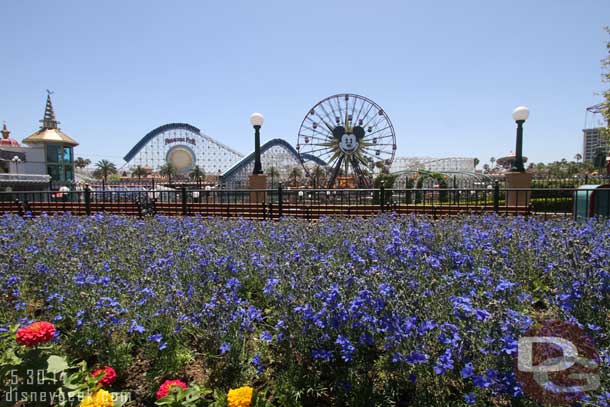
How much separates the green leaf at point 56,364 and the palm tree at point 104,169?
310 ft

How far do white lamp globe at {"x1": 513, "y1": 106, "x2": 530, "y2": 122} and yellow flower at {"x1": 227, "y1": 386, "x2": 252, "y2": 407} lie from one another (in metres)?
13.8

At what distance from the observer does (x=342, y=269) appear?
295 cm

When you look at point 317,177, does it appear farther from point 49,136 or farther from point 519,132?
point 49,136

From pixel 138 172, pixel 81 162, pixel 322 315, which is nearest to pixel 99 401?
pixel 322 315

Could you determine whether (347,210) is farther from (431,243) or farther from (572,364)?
(572,364)

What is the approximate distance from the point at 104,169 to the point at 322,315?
3986 inches

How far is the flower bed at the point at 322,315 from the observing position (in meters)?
2.25

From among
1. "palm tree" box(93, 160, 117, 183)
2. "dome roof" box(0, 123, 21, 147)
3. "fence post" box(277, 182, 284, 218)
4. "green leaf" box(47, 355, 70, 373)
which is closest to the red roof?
"dome roof" box(0, 123, 21, 147)

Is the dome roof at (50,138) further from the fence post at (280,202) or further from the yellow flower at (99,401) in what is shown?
the yellow flower at (99,401)

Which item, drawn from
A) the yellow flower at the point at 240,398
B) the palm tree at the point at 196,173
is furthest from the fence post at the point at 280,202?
the palm tree at the point at 196,173

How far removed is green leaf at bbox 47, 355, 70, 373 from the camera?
8.16 feet

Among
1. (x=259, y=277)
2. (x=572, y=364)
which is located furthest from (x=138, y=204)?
(x=572, y=364)

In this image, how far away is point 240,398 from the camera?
7.00 feet

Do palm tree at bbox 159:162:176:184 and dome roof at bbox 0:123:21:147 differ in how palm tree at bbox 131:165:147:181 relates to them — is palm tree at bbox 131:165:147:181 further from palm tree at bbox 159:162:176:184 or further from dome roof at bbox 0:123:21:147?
dome roof at bbox 0:123:21:147
